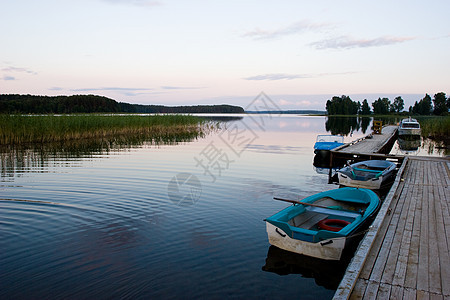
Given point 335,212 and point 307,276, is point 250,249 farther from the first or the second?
point 335,212

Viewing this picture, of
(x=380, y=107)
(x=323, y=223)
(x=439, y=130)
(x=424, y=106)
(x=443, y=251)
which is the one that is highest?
(x=380, y=107)

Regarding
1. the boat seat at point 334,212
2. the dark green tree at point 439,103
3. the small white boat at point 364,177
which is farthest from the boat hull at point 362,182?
the dark green tree at point 439,103

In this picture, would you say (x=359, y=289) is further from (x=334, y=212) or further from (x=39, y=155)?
(x=39, y=155)

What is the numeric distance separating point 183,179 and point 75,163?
6435 mm

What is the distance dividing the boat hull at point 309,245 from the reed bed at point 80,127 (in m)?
22.1

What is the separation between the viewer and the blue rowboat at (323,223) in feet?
20.2

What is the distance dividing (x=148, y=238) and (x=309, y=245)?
335 centimetres

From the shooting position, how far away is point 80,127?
1101 inches

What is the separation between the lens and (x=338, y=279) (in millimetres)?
5984

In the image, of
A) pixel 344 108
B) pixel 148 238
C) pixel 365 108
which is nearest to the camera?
pixel 148 238

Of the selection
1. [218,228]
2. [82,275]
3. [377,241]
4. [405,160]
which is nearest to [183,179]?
[218,228]

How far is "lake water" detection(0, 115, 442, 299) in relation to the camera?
18.0 feet

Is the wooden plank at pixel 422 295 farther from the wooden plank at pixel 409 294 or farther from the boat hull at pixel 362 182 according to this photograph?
the boat hull at pixel 362 182

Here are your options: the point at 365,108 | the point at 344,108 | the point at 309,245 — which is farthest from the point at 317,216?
the point at 365,108
